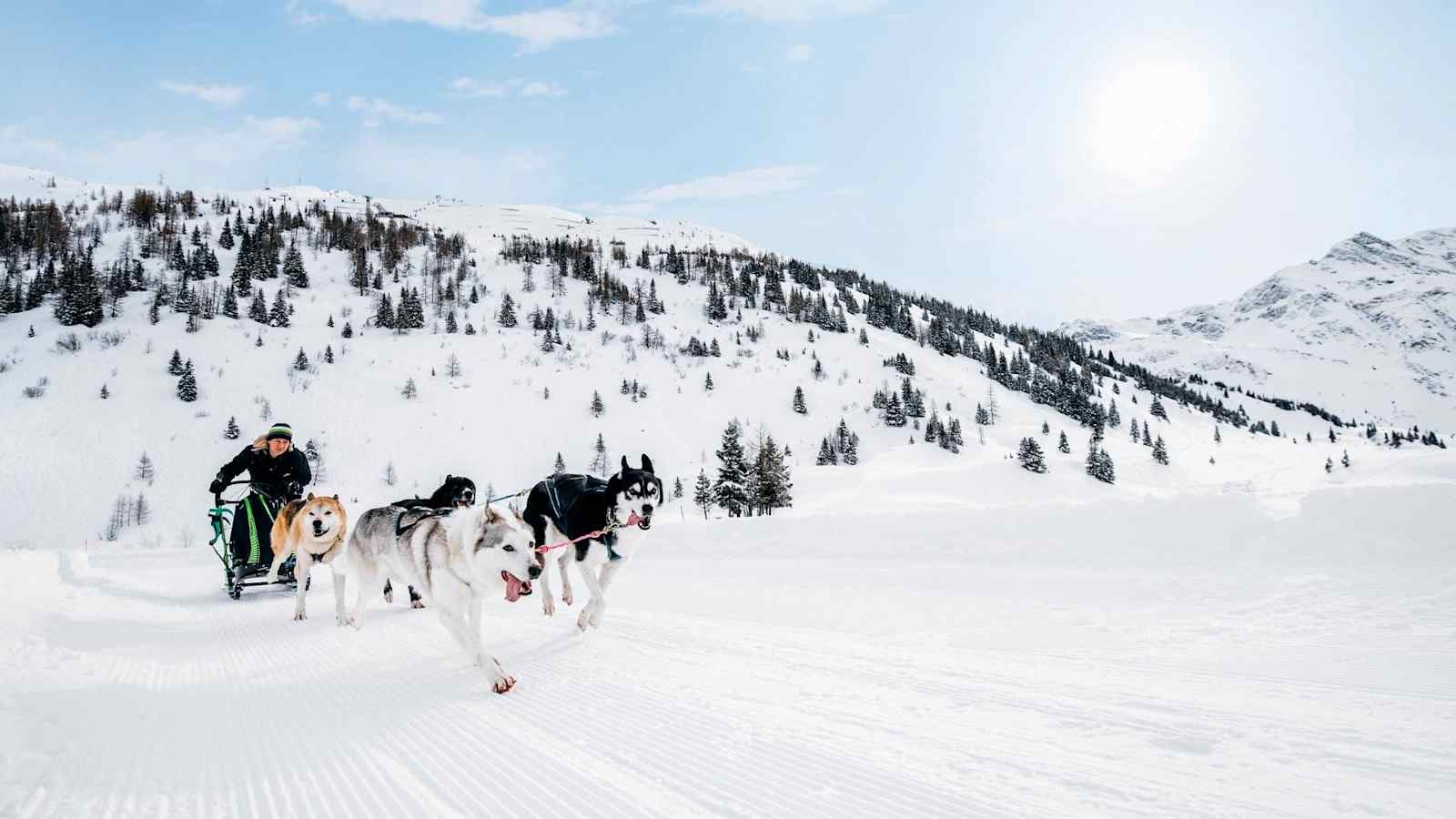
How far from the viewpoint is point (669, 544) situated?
14984 millimetres

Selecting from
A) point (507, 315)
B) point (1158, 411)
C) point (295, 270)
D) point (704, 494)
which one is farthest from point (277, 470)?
point (1158, 411)

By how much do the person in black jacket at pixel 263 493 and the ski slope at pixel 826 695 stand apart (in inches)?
32.5

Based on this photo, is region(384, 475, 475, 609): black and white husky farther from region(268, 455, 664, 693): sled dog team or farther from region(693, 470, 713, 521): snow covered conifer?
region(693, 470, 713, 521): snow covered conifer

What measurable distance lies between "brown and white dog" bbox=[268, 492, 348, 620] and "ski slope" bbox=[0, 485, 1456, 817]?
0.53 m

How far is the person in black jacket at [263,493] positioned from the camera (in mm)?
9430

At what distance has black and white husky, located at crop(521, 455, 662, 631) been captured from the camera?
644cm

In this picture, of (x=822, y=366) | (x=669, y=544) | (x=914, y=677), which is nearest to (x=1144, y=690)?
(x=914, y=677)

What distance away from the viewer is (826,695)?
4.36m

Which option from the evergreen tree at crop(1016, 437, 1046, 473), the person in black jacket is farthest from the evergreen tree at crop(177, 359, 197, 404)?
the evergreen tree at crop(1016, 437, 1046, 473)

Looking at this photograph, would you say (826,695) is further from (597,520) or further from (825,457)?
(825,457)

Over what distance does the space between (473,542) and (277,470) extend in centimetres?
682

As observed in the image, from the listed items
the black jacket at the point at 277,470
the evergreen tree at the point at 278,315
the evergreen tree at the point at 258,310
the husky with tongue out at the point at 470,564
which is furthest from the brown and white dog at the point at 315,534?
the evergreen tree at the point at 258,310

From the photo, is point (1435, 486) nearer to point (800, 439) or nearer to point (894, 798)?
point (894, 798)

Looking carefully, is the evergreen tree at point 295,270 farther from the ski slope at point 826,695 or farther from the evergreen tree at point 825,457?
the ski slope at point 826,695
